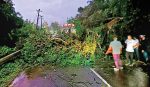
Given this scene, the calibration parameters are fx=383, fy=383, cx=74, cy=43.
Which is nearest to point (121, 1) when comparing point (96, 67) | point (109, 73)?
point (96, 67)

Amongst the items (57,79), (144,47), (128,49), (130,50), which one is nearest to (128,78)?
(57,79)

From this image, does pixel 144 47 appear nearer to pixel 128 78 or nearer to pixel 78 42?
pixel 78 42

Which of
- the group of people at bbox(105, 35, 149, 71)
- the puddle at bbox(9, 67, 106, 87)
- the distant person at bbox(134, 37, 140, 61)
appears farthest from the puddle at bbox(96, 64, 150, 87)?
the distant person at bbox(134, 37, 140, 61)

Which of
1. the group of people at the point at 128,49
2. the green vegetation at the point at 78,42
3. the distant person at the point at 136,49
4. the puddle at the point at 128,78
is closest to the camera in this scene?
the puddle at the point at 128,78

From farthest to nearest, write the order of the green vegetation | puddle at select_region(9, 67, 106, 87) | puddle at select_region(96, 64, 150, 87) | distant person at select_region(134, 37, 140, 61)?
the green vegetation → distant person at select_region(134, 37, 140, 61) → puddle at select_region(9, 67, 106, 87) → puddle at select_region(96, 64, 150, 87)

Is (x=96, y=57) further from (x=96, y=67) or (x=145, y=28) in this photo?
(x=145, y=28)

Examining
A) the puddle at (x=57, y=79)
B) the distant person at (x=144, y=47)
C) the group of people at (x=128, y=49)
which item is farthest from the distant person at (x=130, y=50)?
the puddle at (x=57, y=79)

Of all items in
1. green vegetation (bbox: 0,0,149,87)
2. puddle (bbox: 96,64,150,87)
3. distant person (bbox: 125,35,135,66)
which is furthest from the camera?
green vegetation (bbox: 0,0,149,87)

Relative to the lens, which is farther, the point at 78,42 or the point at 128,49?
the point at 78,42

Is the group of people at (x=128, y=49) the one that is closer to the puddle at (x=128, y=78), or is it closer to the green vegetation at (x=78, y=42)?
the puddle at (x=128, y=78)

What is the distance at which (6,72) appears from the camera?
22516 mm

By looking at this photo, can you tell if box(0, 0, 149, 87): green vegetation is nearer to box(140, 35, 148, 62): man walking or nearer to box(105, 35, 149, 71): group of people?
box(140, 35, 148, 62): man walking

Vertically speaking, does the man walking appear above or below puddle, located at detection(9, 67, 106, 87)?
above

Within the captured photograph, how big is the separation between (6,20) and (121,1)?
19.9 meters
